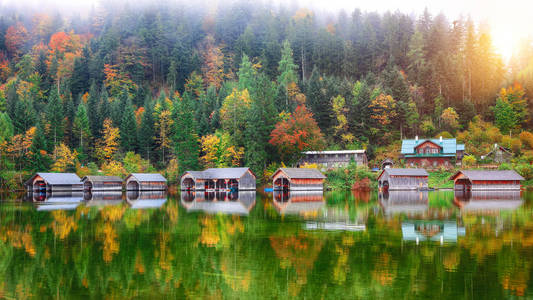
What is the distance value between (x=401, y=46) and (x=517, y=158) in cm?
4058

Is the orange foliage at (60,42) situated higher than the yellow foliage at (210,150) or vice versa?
the orange foliage at (60,42)

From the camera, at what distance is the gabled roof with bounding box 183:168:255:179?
6700 cm

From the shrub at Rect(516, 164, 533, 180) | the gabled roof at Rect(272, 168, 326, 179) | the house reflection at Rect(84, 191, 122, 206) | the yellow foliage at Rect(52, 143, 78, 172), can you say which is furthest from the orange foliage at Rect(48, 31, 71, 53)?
the shrub at Rect(516, 164, 533, 180)

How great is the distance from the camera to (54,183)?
213 feet

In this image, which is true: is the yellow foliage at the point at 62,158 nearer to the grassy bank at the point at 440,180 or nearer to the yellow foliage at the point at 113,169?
the yellow foliage at the point at 113,169

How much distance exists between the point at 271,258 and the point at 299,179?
158ft

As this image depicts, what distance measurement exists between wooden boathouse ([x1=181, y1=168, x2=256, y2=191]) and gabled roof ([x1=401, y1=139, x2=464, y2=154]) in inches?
1018

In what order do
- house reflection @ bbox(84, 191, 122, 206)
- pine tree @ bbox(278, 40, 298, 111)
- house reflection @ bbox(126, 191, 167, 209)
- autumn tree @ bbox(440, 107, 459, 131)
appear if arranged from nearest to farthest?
house reflection @ bbox(126, 191, 167, 209) < house reflection @ bbox(84, 191, 122, 206) < autumn tree @ bbox(440, 107, 459, 131) < pine tree @ bbox(278, 40, 298, 111)

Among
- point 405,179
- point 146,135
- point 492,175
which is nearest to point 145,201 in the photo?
point 405,179

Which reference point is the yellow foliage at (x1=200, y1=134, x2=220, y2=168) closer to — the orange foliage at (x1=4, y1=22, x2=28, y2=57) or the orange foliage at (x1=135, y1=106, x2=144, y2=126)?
the orange foliage at (x1=135, y1=106, x2=144, y2=126)

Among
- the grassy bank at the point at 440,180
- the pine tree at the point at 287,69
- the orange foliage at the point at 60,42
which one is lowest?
the grassy bank at the point at 440,180

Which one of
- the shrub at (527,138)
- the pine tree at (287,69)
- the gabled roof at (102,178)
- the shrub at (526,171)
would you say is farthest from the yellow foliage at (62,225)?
the shrub at (527,138)

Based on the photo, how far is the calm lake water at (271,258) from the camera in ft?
42.3

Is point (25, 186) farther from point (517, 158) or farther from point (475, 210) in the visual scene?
point (517, 158)
